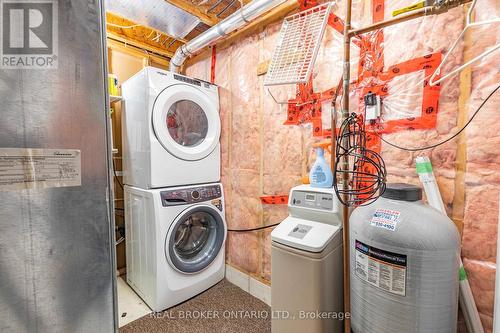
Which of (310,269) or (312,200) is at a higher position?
(312,200)

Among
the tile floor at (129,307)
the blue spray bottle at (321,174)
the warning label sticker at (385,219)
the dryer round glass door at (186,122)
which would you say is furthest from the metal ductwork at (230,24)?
the tile floor at (129,307)

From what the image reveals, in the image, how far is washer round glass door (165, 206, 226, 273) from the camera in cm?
192

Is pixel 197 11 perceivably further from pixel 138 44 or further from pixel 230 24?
pixel 138 44

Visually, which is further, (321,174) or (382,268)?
(321,174)

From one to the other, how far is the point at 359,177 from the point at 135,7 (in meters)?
2.17

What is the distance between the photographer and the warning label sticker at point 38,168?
0.62 m

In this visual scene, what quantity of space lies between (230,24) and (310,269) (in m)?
1.91

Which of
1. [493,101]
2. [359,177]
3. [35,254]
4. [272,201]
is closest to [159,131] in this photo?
[272,201]

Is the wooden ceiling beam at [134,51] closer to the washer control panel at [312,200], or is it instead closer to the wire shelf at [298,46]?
the wire shelf at [298,46]

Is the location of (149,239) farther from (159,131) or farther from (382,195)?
(382,195)

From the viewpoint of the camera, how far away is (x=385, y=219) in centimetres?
93

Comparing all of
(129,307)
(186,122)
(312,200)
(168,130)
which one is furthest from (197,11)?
(129,307)

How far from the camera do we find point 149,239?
1768mm

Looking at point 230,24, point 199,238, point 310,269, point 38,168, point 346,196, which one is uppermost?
point 230,24
